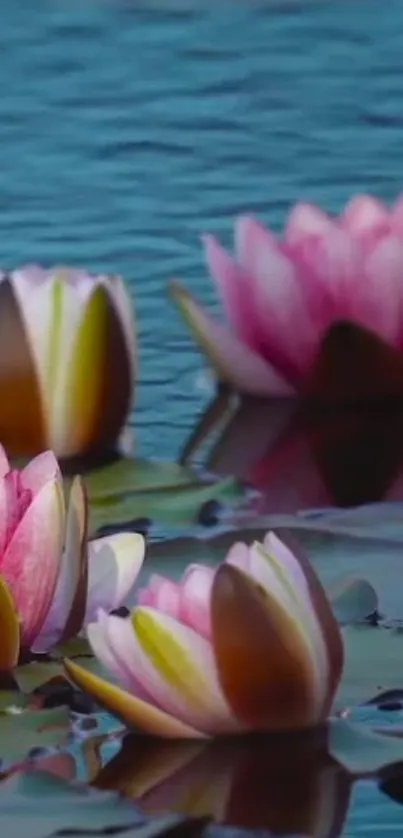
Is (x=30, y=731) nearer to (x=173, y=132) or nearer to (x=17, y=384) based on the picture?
(x=17, y=384)

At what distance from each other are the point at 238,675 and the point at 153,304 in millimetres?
1267

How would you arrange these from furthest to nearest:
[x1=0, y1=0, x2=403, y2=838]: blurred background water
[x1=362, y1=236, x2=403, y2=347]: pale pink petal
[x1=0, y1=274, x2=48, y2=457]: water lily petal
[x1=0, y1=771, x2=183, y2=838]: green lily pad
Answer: [x1=0, y1=0, x2=403, y2=838]: blurred background water
[x1=362, y1=236, x2=403, y2=347]: pale pink petal
[x1=0, y1=274, x2=48, y2=457]: water lily petal
[x1=0, y1=771, x2=183, y2=838]: green lily pad

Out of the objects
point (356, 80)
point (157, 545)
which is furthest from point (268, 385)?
point (356, 80)

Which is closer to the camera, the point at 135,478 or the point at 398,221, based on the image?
the point at 135,478

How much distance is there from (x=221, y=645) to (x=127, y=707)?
0.21ft

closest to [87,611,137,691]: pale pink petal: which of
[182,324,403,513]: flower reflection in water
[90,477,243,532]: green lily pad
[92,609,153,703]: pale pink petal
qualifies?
[92,609,153,703]: pale pink petal

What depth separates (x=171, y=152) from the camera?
3596 mm

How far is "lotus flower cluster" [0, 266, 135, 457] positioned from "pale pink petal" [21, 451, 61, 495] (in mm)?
446

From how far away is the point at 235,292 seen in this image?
7.67 feet

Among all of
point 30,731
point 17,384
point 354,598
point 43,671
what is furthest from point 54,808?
point 17,384

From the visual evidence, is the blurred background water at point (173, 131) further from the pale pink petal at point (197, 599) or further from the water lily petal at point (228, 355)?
the pale pink petal at point (197, 599)

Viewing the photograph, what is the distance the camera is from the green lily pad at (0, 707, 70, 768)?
5.07ft

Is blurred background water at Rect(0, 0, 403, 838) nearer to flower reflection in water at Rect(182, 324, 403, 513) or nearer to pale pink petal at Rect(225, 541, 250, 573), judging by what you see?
flower reflection in water at Rect(182, 324, 403, 513)

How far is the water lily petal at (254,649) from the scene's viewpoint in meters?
1.55
